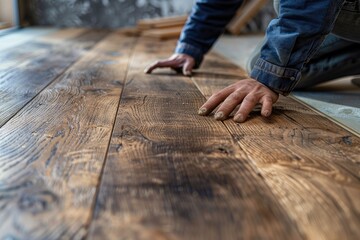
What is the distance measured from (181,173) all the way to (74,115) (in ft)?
1.53

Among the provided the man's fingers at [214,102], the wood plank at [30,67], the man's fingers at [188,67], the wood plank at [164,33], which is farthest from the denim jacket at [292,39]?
the wood plank at [164,33]

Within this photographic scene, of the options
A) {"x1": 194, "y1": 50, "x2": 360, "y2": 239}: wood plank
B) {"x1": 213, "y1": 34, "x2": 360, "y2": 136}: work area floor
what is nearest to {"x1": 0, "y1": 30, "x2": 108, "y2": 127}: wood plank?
{"x1": 194, "y1": 50, "x2": 360, "y2": 239}: wood plank

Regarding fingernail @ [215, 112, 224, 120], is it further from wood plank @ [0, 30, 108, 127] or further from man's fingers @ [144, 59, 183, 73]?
man's fingers @ [144, 59, 183, 73]

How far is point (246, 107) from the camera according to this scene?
1.12m

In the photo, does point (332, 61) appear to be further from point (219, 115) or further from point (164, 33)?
point (164, 33)

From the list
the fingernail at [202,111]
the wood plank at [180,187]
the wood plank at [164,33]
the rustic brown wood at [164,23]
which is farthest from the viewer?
the rustic brown wood at [164,23]

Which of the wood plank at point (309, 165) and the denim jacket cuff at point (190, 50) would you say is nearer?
the wood plank at point (309, 165)

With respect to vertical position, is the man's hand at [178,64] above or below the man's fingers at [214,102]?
A: below

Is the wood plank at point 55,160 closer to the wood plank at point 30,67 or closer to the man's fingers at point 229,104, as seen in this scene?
the wood plank at point 30,67

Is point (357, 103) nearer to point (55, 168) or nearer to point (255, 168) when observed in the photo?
point (255, 168)

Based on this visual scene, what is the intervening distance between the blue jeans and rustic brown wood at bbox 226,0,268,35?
259cm

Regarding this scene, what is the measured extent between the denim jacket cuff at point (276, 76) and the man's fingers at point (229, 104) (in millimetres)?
75

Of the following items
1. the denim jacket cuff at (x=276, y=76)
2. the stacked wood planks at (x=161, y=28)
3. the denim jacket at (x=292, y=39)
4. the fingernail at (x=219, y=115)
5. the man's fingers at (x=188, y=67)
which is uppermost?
the denim jacket at (x=292, y=39)

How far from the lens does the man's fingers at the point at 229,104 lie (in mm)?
1106
